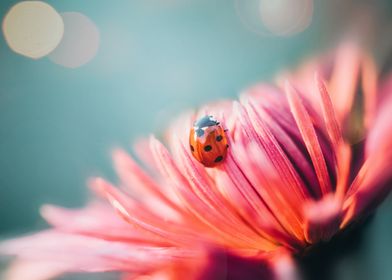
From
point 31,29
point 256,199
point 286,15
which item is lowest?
point 256,199

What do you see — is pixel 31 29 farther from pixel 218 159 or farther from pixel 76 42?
pixel 218 159

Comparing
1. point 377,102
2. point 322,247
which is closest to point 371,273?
point 322,247

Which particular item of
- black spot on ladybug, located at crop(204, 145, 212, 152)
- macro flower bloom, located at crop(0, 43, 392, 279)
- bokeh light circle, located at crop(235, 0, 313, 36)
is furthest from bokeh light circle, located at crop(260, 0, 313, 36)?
black spot on ladybug, located at crop(204, 145, 212, 152)

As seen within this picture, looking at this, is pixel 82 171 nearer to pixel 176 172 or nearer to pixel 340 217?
pixel 176 172

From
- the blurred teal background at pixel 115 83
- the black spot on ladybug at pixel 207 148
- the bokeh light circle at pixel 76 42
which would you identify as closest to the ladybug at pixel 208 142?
the black spot on ladybug at pixel 207 148

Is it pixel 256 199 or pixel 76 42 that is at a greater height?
pixel 76 42

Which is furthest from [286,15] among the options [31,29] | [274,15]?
[31,29]

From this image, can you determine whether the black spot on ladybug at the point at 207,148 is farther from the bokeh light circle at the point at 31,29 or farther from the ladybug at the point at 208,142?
the bokeh light circle at the point at 31,29
